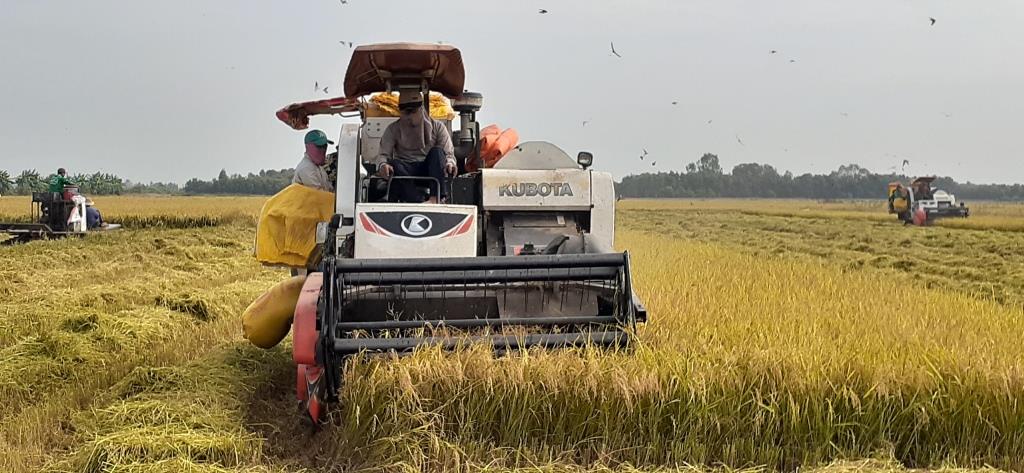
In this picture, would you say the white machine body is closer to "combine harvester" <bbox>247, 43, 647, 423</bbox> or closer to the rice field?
"combine harvester" <bbox>247, 43, 647, 423</bbox>

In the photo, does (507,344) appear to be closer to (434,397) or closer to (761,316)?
(434,397)

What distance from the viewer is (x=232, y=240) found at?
768 inches

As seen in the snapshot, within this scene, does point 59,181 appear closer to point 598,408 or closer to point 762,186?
point 598,408

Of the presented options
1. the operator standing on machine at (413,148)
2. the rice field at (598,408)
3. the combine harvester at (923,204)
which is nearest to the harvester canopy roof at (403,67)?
the operator standing on machine at (413,148)

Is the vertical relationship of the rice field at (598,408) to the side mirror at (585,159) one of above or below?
below

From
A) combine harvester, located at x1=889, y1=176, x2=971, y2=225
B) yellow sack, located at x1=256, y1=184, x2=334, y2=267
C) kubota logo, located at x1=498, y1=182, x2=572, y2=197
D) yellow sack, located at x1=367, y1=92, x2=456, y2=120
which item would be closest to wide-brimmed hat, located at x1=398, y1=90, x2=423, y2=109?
yellow sack, located at x1=367, y1=92, x2=456, y2=120

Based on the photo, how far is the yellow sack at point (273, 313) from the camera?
239 inches

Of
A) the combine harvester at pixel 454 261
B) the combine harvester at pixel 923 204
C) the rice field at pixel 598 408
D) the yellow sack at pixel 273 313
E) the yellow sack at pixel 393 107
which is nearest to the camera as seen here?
the rice field at pixel 598 408

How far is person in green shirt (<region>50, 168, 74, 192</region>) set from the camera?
1856 centimetres

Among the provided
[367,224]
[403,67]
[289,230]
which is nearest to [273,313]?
[289,230]

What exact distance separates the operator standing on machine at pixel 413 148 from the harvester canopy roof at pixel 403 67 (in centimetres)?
19

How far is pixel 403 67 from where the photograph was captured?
5953mm

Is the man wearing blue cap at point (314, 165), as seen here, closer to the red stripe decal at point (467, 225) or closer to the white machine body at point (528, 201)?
the white machine body at point (528, 201)

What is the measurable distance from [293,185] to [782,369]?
12.9 ft
